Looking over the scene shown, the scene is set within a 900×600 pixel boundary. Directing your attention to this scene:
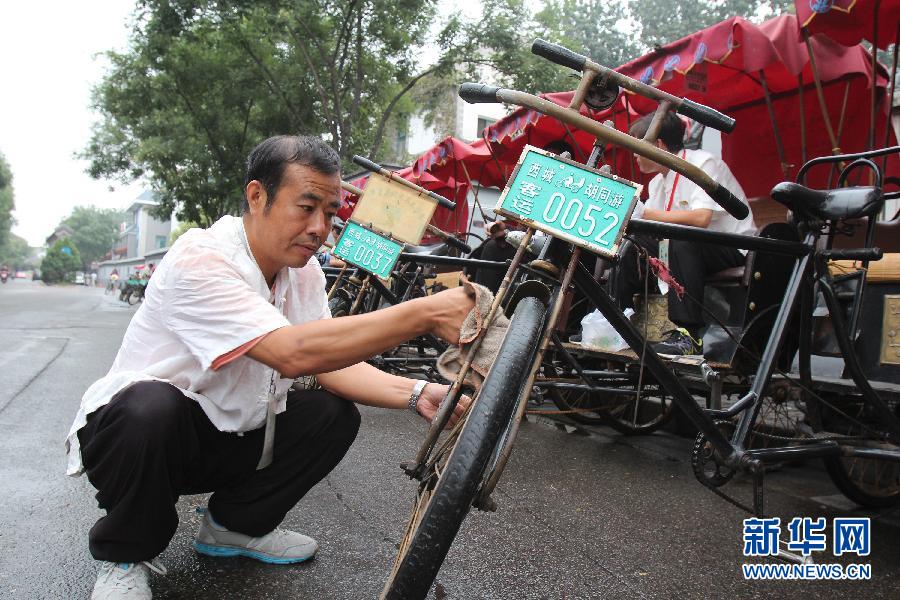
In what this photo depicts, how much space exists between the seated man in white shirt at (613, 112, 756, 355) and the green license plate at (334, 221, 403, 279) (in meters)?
1.53

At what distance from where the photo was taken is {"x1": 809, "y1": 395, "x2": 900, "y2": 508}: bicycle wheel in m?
2.75

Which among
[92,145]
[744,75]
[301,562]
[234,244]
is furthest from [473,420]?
[92,145]

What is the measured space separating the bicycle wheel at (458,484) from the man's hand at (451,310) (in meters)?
0.15

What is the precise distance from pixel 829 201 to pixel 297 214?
1958mm

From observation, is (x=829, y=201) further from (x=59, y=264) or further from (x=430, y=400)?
(x=59, y=264)

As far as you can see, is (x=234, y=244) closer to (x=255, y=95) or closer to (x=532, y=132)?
(x=532, y=132)

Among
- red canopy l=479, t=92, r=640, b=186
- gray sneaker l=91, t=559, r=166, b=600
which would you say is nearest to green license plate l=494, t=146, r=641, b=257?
gray sneaker l=91, t=559, r=166, b=600

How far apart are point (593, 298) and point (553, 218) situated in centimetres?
29

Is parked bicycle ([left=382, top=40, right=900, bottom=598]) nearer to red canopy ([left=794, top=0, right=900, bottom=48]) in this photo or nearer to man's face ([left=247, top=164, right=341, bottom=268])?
man's face ([left=247, top=164, right=341, bottom=268])

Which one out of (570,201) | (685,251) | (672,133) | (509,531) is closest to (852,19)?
(672,133)

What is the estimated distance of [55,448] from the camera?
3266 millimetres

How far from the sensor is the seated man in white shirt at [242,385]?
1526mm

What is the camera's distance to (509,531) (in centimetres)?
242

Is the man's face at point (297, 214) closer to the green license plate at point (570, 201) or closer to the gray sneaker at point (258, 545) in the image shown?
the green license plate at point (570, 201)
